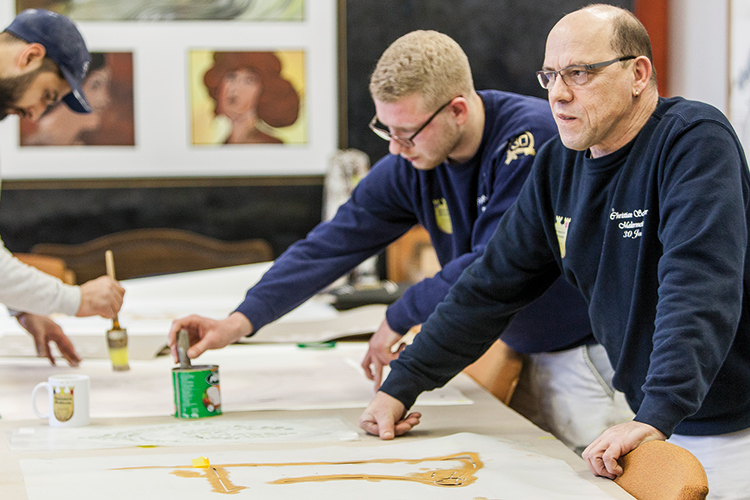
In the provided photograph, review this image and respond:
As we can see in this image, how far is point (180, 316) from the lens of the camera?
9.19 feet

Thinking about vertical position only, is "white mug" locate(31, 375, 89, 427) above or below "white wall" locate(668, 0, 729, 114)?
below

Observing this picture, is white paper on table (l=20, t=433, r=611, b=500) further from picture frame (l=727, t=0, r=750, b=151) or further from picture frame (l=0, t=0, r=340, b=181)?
picture frame (l=0, t=0, r=340, b=181)

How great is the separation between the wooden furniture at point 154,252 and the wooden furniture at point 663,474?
375cm

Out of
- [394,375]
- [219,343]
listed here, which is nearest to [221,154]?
[219,343]

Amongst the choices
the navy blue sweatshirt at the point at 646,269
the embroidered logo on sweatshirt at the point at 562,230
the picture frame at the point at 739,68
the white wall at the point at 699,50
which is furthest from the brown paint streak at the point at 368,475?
the white wall at the point at 699,50

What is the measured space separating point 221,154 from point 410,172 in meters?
2.78

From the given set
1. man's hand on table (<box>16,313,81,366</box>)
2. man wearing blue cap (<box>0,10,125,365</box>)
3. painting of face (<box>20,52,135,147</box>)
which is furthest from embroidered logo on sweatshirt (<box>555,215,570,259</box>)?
painting of face (<box>20,52,135,147</box>)

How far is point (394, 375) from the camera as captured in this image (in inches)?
58.6

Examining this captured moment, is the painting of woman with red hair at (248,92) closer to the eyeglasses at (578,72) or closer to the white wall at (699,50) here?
the white wall at (699,50)

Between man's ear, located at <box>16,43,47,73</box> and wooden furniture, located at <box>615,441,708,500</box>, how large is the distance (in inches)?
66.6

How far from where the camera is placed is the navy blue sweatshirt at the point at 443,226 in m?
1.79

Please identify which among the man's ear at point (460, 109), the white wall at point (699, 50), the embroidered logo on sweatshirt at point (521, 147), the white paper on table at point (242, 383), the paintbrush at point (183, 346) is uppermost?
the white wall at point (699, 50)

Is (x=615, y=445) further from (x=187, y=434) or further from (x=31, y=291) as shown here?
(x=31, y=291)

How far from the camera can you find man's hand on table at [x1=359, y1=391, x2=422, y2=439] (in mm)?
1372
